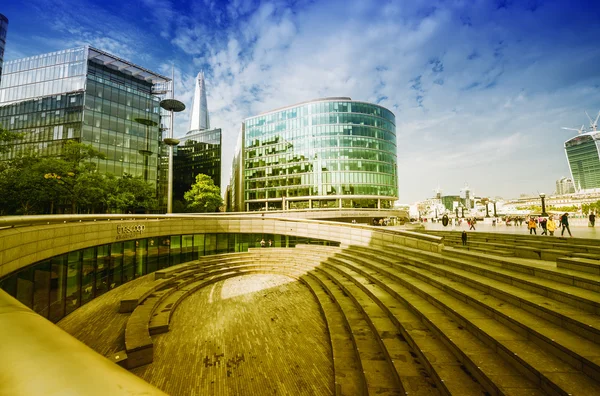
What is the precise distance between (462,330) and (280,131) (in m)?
71.4

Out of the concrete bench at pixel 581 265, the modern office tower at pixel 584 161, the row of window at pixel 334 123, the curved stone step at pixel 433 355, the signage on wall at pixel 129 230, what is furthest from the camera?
the modern office tower at pixel 584 161

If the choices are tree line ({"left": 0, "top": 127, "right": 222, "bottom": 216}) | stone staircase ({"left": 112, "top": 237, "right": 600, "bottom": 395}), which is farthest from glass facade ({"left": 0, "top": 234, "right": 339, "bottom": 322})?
tree line ({"left": 0, "top": 127, "right": 222, "bottom": 216})

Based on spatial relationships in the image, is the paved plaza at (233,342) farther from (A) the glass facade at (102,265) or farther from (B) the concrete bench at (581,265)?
(B) the concrete bench at (581,265)

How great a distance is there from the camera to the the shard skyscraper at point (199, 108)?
171 meters

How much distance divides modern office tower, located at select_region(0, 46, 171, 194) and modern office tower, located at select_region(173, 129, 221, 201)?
98.3ft

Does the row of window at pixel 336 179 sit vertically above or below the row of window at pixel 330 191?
above

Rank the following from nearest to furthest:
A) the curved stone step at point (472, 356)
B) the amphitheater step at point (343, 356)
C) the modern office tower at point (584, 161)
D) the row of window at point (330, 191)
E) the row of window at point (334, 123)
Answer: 1. the curved stone step at point (472, 356)
2. the amphitheater step at point (343, 356)
3. the row of window at point (330, 191)
4. the row of window at point (334, 123)
5. the modern office tower at point (584, 161)

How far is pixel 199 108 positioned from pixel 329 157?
135 m

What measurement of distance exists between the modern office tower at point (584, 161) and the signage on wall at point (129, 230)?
9004 inches

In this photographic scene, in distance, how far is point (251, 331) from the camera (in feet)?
35.3

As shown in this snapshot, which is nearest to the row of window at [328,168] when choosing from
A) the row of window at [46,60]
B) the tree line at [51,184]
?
the row of window at [46,60]

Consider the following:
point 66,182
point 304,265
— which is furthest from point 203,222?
point 66,182

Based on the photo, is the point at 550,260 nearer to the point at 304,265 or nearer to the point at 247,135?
the point at 304,265

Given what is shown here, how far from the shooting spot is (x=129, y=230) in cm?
1748
